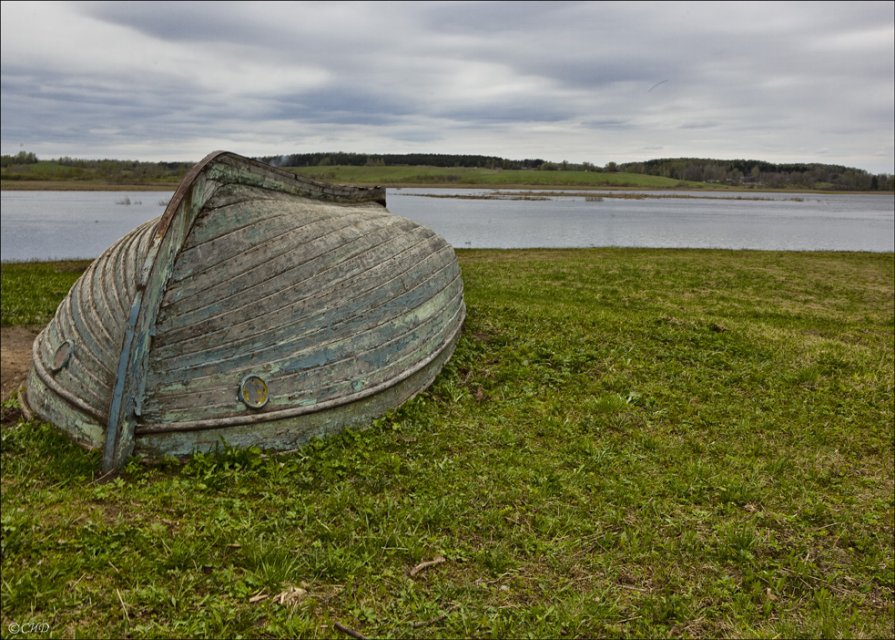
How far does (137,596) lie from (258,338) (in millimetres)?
2207

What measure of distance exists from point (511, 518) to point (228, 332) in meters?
2.80

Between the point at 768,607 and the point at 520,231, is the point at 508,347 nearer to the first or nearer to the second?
the point at 768,607

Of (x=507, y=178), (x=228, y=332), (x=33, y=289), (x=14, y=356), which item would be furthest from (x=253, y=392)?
(x=507, y=178)

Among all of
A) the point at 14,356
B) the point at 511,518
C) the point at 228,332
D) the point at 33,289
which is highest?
the point at 228,332

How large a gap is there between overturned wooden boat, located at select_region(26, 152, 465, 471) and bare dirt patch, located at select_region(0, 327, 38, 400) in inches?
60.5

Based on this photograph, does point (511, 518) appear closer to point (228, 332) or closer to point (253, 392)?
point (253, 392)

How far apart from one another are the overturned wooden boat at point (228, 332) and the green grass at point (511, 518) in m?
0.30

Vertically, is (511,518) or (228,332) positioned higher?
(228,332)

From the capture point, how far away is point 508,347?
29.0 ft

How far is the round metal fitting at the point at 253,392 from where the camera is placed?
16.8 feet

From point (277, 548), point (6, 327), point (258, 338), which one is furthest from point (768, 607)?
point (6, 327)

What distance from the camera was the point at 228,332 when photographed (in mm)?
5195

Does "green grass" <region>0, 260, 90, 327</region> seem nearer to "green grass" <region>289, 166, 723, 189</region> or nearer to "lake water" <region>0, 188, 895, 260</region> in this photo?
"lake water" <region>0, 188, 895, 260</region>

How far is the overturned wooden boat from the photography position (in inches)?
197
